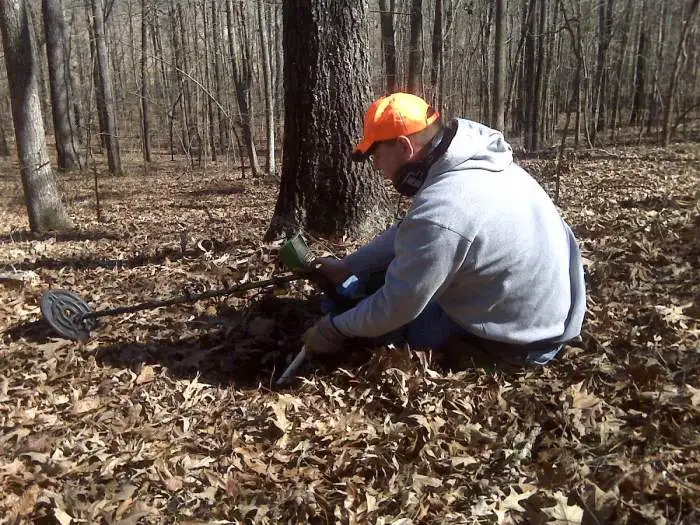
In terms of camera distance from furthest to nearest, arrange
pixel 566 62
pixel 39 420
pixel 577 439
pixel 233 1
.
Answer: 1. pixel 566 62
2. pixel 233 1
3. pixel 39 420
4. pixel 577 439

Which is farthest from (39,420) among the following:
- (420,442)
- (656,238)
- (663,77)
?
(663,77)

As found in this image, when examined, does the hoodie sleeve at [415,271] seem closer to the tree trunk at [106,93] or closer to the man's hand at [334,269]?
the man's hand at [334,269]

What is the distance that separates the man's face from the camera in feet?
9.68

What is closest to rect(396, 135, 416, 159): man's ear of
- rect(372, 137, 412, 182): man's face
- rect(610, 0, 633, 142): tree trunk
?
rect(372, 137, 412, 182): man's face

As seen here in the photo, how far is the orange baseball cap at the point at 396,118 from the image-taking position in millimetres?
2875

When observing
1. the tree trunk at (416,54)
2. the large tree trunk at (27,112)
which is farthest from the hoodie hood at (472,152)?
the tree trunk at (416,54)

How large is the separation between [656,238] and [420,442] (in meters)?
3.66

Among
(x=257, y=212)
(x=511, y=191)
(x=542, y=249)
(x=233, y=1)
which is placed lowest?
(x=257, y=212)

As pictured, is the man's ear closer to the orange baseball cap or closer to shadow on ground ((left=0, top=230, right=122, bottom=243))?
the orange baseball cap

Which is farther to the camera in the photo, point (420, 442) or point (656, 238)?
point (656, 238)

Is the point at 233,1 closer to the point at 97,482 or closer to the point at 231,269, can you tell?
the point at 231,269

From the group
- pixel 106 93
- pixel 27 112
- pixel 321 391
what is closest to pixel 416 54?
pixel 106 93

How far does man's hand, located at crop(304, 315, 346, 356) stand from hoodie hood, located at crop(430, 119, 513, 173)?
108 cm

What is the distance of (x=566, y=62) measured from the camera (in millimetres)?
32781
